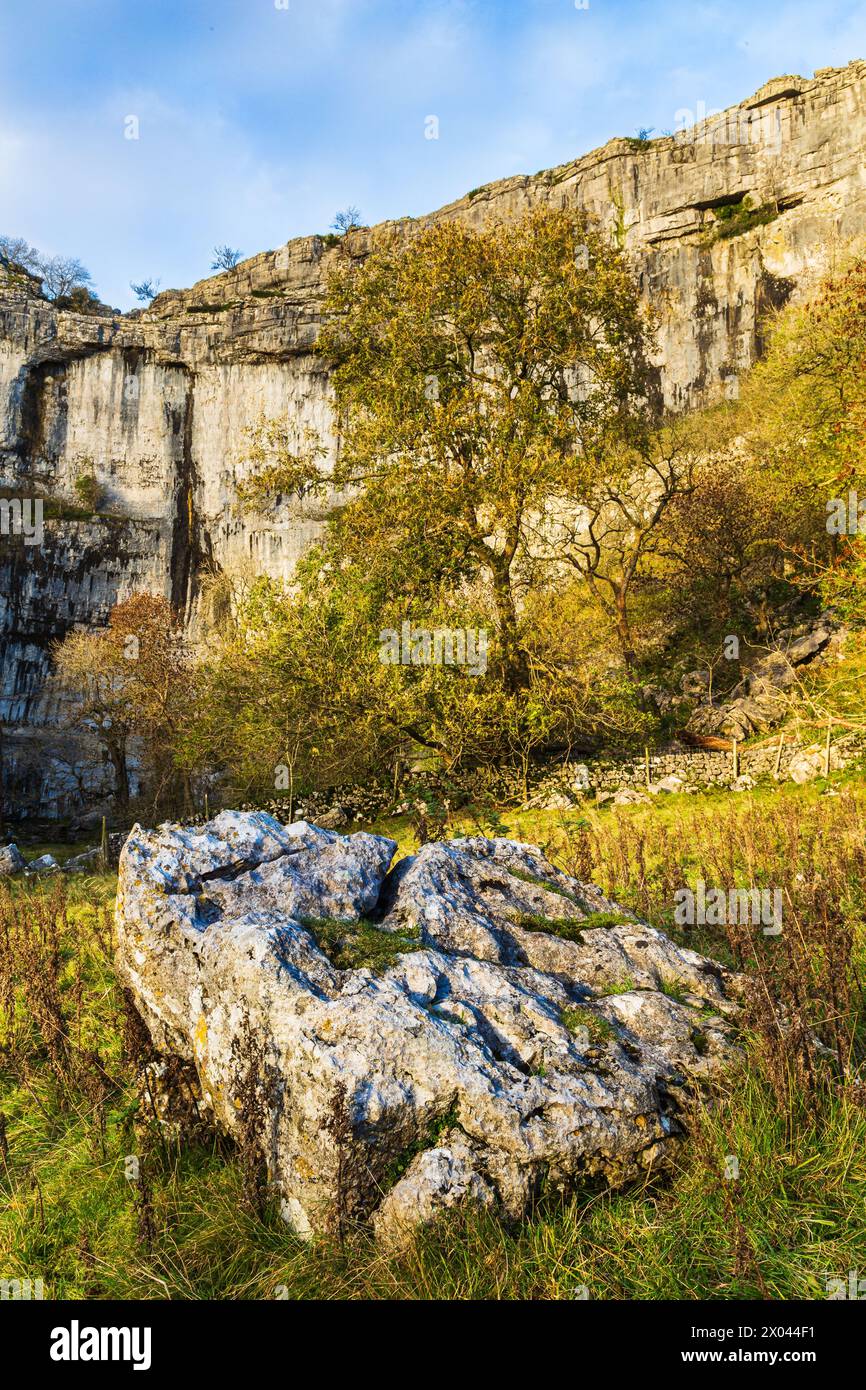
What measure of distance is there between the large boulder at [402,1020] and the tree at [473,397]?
34.7ft

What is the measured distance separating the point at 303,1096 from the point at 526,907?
211 centimetres

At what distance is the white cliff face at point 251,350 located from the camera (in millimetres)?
35656

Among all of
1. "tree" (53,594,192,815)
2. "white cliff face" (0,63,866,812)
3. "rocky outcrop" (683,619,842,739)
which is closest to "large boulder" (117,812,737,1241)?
"rocky outcrop" (683,619,842,739)

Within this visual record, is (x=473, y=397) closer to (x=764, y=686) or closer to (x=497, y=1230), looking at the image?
(x=764, y=686)

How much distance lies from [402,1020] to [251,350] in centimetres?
4813

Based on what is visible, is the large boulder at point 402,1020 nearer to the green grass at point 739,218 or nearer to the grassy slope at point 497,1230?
the grassy slope at point 497,1230

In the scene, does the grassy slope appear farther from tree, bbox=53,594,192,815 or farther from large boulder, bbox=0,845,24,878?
tree, bbox=53,594,192,815

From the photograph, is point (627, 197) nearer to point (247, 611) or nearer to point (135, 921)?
point (247, 611)

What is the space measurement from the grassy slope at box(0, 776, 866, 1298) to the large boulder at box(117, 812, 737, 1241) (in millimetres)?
140

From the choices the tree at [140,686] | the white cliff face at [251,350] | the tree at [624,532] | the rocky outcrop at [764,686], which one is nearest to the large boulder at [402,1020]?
the tree at [624,532]

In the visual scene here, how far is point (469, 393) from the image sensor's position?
49.9 feet

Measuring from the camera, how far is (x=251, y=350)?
44.4 metres
